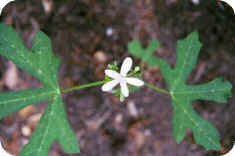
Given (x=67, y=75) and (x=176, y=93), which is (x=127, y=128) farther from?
(x=176, y=93)

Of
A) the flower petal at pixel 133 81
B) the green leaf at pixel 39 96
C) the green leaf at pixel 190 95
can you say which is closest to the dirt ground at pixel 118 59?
the green leaf at pixel 190 95

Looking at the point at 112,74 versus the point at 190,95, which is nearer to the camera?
the point at 112,74

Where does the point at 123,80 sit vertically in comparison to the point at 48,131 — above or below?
above

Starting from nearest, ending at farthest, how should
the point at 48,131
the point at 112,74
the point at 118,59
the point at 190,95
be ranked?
the point at 112,74 → the point at 48,131 → the point at 190,95 → the point at 118,59

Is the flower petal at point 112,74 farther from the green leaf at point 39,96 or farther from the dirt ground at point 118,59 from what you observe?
the dirt ground at point 118,59

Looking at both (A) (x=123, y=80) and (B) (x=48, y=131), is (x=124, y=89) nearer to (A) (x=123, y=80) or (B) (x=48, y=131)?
(A) (x=123, y=80)

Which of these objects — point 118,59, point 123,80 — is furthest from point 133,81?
point 118,59
